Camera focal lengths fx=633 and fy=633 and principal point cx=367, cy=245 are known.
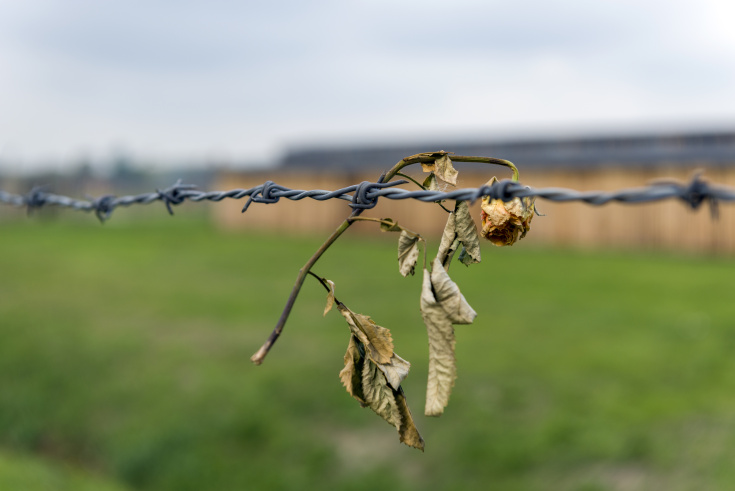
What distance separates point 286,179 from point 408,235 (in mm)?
18341

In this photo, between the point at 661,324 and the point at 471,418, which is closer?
the point at 471,418

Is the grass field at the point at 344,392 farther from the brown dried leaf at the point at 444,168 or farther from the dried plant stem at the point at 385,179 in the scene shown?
the brown dried leaf at the point at 444,168

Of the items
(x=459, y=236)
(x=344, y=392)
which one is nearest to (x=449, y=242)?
(x=459, y=236)

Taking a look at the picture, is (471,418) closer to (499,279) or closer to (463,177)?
(499,279)

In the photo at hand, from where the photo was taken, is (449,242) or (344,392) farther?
(344,392)

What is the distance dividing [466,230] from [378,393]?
0.29 meters

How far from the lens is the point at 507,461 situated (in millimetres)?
3805

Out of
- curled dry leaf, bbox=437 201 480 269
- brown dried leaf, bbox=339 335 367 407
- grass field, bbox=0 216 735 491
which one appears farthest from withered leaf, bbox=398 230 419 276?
grass field, bbox=0 216 735 491

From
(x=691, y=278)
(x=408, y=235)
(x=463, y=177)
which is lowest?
(x=691, y=278)

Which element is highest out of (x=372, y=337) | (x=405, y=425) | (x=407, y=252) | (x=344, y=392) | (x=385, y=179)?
(x=385, y=179)

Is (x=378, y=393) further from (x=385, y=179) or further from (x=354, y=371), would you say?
(x=385, y=179)

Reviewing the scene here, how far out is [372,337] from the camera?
101 cm

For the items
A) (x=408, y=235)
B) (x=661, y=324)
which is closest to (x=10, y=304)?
(x=661, y=324)

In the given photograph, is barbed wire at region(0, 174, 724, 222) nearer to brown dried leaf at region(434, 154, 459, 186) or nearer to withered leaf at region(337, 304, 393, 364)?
brown dried leaf at region(434, 154, 459, 186)
